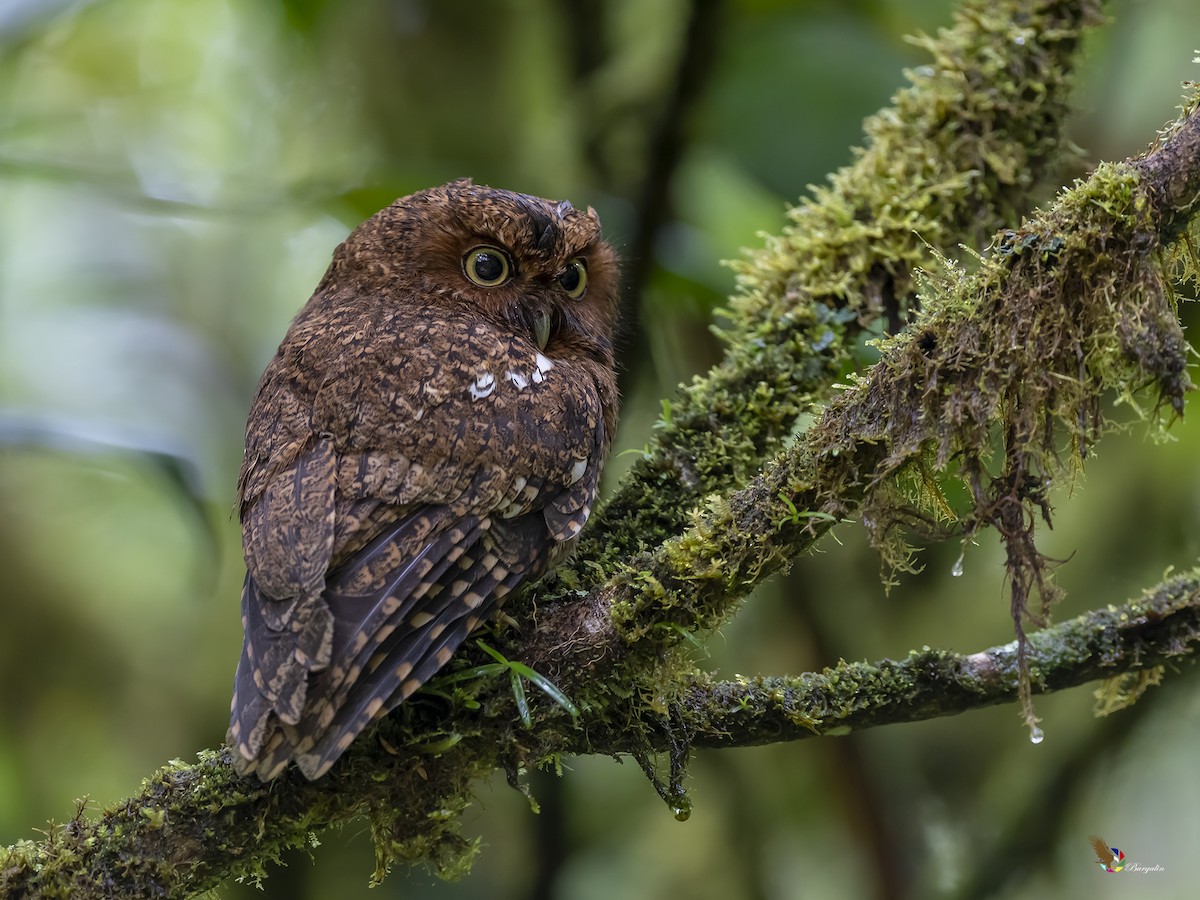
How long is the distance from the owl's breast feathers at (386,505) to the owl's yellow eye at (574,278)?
25cm

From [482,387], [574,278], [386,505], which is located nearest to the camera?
[386,505]

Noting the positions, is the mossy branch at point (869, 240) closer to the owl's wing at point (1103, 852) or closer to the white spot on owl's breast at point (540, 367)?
the white spot on owl's breast at point (540, 367)

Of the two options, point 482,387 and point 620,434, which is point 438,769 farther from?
point 620,434

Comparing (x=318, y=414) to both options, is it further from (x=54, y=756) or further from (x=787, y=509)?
(x=54, y=756)

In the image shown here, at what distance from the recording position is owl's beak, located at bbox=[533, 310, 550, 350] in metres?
2.33

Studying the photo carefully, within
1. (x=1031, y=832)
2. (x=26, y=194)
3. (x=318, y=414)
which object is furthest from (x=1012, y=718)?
(x=26, y=194)

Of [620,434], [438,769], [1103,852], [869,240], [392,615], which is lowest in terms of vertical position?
[1103,852]

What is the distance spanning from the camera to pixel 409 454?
189 cm

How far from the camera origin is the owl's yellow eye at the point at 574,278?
95.7 inches

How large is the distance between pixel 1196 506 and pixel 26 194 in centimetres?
471

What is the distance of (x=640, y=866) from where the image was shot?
3734 millimetres

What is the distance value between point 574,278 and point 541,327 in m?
0.20

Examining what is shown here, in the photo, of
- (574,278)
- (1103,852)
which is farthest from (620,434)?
(1103,852)

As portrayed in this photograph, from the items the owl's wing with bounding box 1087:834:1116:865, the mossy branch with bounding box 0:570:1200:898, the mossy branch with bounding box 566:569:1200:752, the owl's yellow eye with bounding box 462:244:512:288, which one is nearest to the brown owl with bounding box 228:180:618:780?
the owl's yellow eye with bounding box 462:244:512:288
